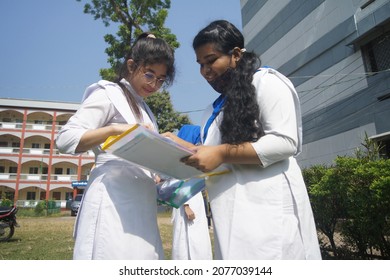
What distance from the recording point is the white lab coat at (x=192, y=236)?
248 cm

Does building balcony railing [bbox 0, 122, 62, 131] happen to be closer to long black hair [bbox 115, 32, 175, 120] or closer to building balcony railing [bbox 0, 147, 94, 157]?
building balcony railing [bbox 0, 147, 94, 157]

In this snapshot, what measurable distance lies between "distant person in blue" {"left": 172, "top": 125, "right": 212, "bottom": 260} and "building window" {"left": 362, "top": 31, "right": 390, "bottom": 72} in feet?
23.8

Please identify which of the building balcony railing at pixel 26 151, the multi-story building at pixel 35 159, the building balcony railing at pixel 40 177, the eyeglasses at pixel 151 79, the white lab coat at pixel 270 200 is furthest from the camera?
the building balcony railing at pixel 40 177

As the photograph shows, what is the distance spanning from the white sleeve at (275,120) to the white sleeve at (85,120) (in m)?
0.57

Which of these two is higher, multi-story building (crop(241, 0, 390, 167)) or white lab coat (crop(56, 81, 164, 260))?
multi-story building (crop(241, 0, 390, 167))

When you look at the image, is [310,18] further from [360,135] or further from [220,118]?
[220,118]

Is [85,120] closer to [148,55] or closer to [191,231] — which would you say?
[148,55]

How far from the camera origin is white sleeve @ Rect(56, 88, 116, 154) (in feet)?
3.42

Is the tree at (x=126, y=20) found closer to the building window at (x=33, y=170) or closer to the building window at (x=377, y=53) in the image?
the building window at (x=377, y=53)

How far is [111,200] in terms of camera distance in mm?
1063

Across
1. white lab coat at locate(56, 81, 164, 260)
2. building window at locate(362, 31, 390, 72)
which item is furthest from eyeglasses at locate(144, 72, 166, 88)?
building window at locate(362, 31, 390, 72)

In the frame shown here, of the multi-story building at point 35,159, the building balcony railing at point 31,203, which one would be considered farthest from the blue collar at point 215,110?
the building balcony railing at point 31,203

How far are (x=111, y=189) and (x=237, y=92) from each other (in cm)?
56
